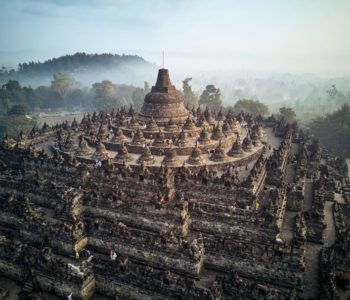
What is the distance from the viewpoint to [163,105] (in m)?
38.3

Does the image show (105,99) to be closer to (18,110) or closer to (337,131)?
(18,110)

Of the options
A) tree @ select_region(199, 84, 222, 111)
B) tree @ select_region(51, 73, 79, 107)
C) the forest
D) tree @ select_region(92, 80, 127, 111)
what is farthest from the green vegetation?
tree @ select_region(51, 73, 79, 107)

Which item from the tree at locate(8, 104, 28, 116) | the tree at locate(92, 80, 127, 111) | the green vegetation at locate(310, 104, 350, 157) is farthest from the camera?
the tree at locate(92, 80, 127, 111)

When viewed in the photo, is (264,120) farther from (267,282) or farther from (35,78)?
(35,78)

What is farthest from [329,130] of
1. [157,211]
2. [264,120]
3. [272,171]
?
[157,211]

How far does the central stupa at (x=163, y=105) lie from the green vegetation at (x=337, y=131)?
24790 millimetres

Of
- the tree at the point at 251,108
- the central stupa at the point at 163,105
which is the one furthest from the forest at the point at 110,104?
the central stupa at the point at 163,105

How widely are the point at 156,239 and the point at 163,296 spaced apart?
344cm

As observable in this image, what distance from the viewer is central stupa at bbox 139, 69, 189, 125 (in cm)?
3784

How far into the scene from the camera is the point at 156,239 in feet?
58.6

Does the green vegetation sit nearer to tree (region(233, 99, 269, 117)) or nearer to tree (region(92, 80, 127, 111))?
tree (region(233, 99, 269, 117))

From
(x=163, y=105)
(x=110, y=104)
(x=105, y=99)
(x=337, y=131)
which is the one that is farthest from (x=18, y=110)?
(x=337, y=131)

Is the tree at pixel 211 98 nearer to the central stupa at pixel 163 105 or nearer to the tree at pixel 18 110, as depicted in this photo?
the central stupa at pixel 163 105

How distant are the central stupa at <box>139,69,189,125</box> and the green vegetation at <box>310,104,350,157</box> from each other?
2479cm
